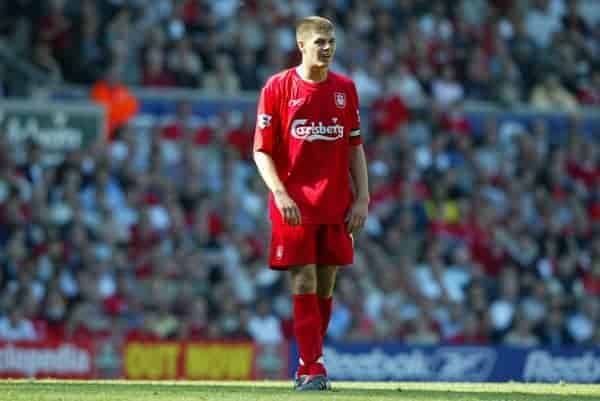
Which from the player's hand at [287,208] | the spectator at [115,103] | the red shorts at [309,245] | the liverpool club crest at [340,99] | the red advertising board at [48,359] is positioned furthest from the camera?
the spectator at [115,103]

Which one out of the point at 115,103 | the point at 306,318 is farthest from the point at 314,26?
the point at 115,103

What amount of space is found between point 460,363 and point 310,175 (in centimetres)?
741

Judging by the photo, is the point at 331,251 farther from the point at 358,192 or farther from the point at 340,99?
the point at 340,99

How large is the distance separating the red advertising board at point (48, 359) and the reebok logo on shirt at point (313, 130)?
21.6 feet

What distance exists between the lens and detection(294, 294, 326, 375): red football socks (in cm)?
981

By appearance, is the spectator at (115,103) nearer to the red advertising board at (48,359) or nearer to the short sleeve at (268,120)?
the red advertising board at (48,359)

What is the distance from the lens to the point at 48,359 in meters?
16.2

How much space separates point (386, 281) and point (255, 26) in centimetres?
371

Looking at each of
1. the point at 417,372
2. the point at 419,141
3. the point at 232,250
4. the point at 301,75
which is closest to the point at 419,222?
the point at 419,141

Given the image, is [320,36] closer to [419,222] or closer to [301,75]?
[301,75]

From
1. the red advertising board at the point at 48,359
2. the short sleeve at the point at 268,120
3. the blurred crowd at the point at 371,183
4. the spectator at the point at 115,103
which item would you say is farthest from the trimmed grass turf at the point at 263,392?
the spectator at the point at 115,103

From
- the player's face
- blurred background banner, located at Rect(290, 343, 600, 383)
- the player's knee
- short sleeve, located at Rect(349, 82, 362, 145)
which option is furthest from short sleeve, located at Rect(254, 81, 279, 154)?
blurred background banner, located at Rect(290, 343, 600, 383)

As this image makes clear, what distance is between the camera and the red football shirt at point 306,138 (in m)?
9.92

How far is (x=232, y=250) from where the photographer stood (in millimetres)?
18938
